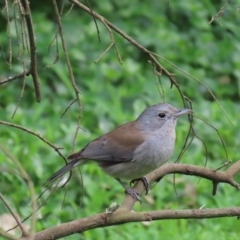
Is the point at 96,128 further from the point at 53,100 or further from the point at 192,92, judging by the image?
the point at 192,92

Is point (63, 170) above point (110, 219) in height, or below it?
above

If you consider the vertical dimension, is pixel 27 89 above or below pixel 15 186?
above

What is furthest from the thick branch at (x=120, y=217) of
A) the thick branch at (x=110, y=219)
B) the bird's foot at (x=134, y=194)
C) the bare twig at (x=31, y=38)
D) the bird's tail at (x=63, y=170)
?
the bird's tail at (x=63, y=170)

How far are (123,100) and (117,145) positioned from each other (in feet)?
10.6

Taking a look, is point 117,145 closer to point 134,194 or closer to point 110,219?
point 134,194

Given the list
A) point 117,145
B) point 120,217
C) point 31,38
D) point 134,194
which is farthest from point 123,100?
point 120,217

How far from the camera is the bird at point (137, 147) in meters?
5.12

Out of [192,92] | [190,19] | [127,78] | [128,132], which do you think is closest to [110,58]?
[127,78]

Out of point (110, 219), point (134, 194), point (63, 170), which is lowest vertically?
point (110, 219)

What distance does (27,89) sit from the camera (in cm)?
867

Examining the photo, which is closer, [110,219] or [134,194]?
[110,219]

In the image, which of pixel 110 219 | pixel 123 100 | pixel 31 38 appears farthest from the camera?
pixel 123 100

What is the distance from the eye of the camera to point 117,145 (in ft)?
17.8

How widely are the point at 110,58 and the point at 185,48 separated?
1232 mm
